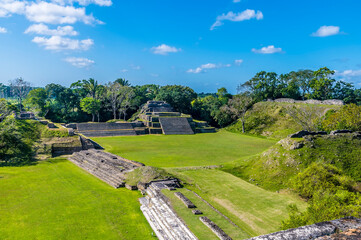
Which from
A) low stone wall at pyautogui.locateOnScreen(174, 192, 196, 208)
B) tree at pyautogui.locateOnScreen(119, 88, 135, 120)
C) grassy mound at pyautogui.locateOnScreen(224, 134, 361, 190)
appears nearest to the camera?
low stone wall at pyautogui.locateOnScreen(174, 192, 196, 208)

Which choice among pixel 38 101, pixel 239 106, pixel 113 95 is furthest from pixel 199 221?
pixel 38 101

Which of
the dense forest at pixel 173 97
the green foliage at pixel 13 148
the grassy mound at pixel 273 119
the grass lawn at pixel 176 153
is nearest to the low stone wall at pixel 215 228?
the grass lawn at pixel 176 153

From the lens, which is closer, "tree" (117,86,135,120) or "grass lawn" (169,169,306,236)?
"grass lawn" (169,169,306,236)

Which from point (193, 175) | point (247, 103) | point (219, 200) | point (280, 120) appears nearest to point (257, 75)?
point (247, 103)

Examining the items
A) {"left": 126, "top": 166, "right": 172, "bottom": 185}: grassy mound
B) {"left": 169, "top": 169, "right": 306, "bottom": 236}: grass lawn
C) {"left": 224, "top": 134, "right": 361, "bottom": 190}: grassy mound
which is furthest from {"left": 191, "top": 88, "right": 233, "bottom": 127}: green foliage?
{"left": 126, "top": 166, "right": 172, "bottom": 185}: grassy mound

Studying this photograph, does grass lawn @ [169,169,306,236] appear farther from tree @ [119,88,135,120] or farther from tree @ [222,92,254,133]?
tree @ [119,88,135,120]

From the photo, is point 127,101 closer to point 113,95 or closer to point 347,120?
point 113,95

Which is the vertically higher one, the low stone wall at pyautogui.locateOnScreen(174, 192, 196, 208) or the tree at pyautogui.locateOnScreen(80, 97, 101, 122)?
the tree at pyautogui.locateOnScreen(80, 97, 101, 122)
